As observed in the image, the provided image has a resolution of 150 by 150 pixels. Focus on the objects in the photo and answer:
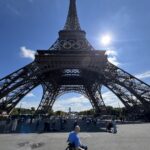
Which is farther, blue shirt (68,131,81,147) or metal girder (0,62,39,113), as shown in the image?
metal girder (0,62,39,113)

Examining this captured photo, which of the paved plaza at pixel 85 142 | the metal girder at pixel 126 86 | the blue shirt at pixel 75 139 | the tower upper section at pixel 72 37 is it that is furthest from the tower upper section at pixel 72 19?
the blue shirt at pixel 75 139

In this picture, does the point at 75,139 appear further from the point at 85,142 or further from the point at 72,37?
the point at 72,37

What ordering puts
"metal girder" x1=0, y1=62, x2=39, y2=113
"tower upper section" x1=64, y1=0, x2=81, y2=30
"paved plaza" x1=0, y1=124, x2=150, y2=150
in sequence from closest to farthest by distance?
"paved plaza" x1=0, y1=124, x2=150, y2=150, "metal girder" x1=0, y1=62, x2=39, y2=113, "tower upper section" x1=64, y1=0, x2=81, y2=30

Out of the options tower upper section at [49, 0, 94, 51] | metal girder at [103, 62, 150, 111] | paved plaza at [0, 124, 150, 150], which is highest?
tower upper section at [49, 0, 94, 51]

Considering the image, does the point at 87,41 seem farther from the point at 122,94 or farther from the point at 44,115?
the point at 44,115

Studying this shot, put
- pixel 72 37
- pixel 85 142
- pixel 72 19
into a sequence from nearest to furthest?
pixel 85 142 → pixel 72 37 → pixel 72 19

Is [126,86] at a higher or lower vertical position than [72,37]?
lower

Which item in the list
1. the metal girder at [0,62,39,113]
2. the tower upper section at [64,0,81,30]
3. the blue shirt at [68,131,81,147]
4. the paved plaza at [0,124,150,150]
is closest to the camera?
the blue shirt at [68,131,81,147]

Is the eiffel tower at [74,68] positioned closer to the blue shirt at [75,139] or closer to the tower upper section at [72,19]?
the tower upper section at [72,19]

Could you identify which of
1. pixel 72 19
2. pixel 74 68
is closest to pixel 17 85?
pixel 74 68

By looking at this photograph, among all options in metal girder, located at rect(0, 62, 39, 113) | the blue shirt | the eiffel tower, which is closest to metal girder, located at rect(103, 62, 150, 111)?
the eiffel tower

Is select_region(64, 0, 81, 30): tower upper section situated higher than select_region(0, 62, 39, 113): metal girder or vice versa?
select_region(64, 0, 81, 30): tower upper section

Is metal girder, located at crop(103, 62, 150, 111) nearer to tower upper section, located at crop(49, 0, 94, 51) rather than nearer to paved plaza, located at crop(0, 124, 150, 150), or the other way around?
tower upper section, located at crop(49, 0, 94, 51)

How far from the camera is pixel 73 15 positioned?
51094mm
